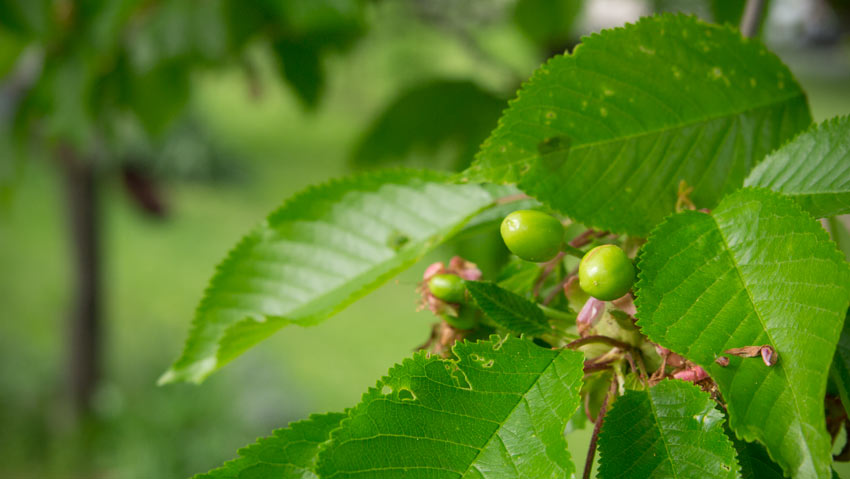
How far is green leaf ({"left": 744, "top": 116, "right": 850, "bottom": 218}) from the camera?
1.04 ft

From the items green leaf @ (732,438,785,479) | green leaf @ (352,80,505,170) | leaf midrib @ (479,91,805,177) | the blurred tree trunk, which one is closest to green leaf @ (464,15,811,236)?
leaf midrib @ (479,91,805,177)

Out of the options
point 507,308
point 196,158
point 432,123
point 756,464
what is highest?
point 196,158

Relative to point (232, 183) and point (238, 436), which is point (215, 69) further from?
point (232, 183)

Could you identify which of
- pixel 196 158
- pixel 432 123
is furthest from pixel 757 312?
pixel 196 158

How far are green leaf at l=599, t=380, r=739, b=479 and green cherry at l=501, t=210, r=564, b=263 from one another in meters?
0.08

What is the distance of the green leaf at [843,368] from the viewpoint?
0.92 feet

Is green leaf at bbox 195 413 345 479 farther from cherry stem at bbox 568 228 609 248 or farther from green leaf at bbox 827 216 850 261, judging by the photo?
green leaf at bbox 827 216 850 261

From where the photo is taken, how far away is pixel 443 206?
0.45 meters

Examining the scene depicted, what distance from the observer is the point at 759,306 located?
267mm

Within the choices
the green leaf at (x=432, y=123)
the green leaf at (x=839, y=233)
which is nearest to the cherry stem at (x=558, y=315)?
the green leaf at (x=839, y=233)

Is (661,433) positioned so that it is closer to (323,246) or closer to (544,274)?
(544,274)

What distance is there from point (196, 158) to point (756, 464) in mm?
4263

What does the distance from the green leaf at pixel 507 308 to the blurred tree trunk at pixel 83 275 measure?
248 centimetres

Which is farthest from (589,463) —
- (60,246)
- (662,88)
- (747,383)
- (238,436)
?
(60,246)
